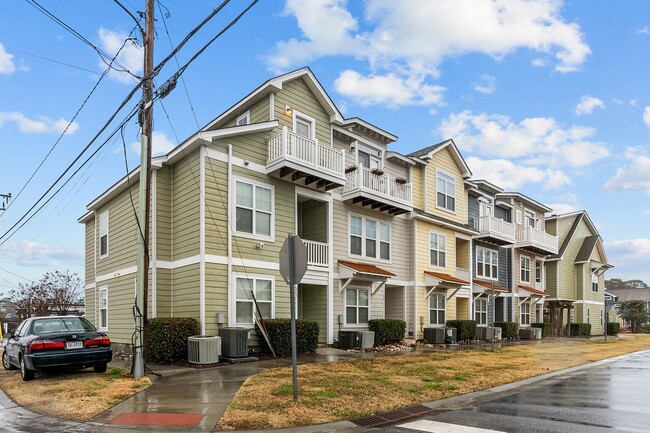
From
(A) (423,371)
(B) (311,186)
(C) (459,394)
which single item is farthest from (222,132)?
(C) (459,394)

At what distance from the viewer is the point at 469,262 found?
3069 centimetres

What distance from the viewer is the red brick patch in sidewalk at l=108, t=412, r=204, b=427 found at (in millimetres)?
8047

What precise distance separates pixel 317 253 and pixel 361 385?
1030 centimetres

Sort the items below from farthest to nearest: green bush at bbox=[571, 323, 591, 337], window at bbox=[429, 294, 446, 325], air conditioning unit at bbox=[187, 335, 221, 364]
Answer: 1. green bush at bbox=[571, 323, 591, 337]
2. window at bbox=[429, 294, 446, 325]
3. air conditioning unit at bbox=[187, 335, 221, 364]

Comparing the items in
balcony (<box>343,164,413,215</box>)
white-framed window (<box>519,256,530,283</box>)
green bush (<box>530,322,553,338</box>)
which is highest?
balcony (<box>343,164,413,215</box>)

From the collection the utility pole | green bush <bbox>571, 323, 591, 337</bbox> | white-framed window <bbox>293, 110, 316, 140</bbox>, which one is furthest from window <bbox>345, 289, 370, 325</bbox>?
green bush <bbox>571, 323, 591, 337</bbox>

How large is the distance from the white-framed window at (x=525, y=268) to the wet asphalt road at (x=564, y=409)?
1041 inches

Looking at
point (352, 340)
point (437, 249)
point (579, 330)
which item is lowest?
point (579, 330)

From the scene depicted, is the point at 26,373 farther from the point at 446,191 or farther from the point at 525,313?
the point at 525,313

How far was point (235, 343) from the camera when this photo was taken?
16359 millimetres

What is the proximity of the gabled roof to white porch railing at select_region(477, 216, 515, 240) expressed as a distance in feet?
11.2

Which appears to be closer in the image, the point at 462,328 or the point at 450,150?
the point at 462,328

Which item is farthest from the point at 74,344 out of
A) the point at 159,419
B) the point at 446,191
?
the point at 446,191

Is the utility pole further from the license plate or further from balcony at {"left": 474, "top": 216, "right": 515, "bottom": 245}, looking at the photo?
balcony at {"left": 474, "top": 216, "right": 515, "bottom": 245}
